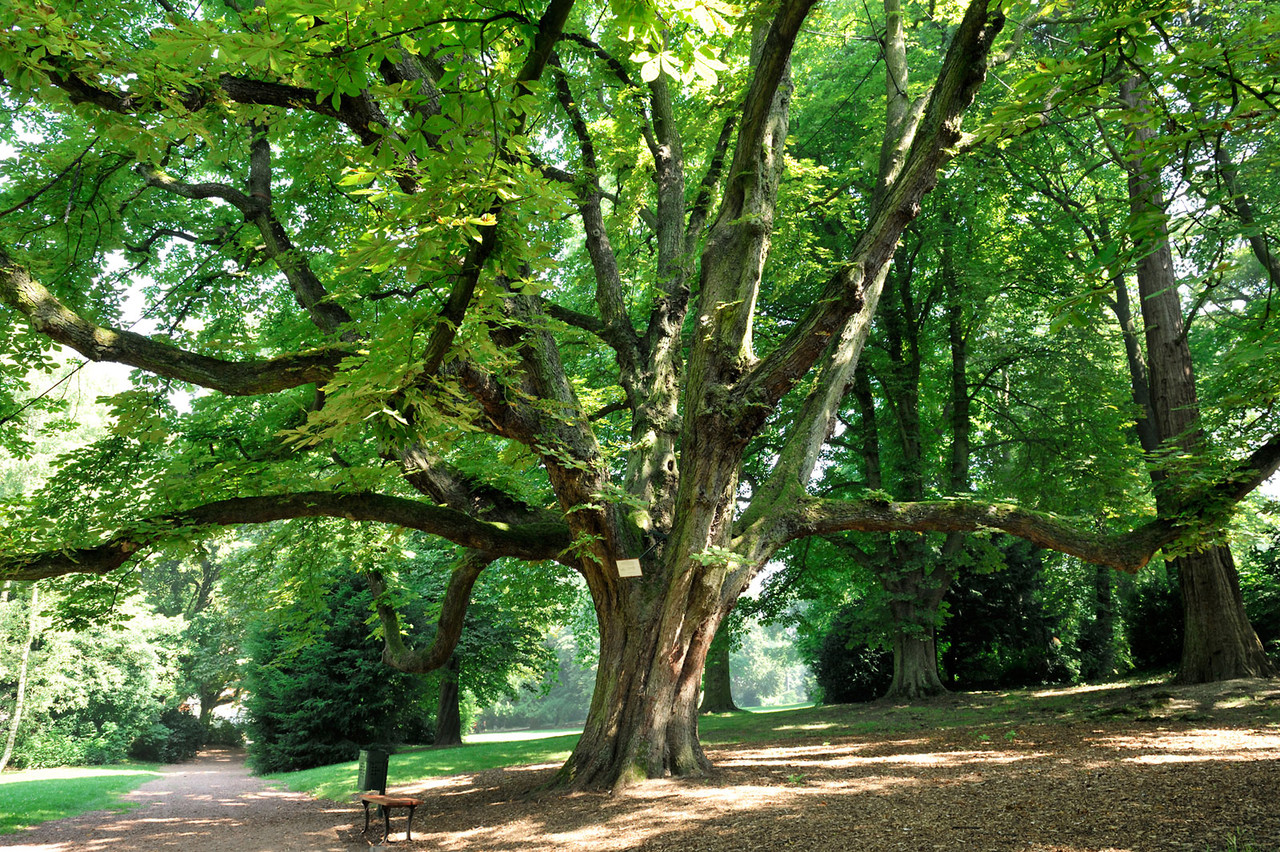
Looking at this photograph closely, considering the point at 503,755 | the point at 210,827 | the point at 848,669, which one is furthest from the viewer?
the point at 848,669

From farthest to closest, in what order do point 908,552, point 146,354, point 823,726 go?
point 908,552
point 823,726
point 146,354

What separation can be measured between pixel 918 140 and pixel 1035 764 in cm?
571

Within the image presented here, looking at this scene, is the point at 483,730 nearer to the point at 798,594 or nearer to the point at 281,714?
the point at 281,714

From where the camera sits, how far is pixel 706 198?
9.70 metres

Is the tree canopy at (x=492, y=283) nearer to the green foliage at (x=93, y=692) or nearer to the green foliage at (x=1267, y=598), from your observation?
the green foliage at (x=1267, y=598)

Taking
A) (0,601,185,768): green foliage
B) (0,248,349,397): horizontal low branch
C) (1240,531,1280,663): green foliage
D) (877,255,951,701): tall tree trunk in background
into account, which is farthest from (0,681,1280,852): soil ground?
(0,601,185,768): green foliage

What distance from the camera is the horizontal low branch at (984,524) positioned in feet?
24.5

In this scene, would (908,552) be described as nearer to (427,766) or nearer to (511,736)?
(427,766)

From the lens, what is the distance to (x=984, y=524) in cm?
775

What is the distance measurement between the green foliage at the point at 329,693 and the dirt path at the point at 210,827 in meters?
4.45

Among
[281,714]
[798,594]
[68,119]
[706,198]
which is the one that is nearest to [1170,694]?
[798,594]

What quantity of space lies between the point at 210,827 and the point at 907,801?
864 centimetres

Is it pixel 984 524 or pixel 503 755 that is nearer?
pixel 984 524

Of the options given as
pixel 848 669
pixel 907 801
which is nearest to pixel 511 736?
pixel 848 669
